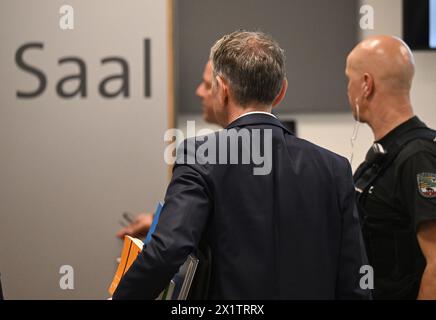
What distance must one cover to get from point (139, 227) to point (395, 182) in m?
1.27

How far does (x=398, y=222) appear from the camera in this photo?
6.39ft

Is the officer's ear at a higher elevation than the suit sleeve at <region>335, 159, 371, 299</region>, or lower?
higher

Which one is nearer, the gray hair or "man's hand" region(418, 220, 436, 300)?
the gray hair

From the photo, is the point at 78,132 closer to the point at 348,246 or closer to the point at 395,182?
the point at 395,182

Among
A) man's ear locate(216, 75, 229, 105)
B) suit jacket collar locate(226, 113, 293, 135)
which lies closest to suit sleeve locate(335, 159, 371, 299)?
suit jacket collar locate(226, 113, 293, 135)

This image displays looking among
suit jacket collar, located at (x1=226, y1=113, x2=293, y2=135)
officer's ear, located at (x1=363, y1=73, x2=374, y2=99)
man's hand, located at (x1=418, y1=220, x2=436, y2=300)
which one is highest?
officer's ear, located at (x1=363, y1=73, x2=374, y2=99)

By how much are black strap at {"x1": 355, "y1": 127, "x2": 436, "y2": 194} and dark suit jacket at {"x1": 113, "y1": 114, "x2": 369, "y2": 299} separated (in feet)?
1.92

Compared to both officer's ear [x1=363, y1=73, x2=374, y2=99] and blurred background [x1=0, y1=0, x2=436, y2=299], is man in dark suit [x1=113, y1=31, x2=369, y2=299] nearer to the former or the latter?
officer's ear [x1=363, y1=73, x2=374, y2=99]

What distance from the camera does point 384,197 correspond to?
1967mm

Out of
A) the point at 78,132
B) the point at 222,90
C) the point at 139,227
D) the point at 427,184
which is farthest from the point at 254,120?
the point at 78,132

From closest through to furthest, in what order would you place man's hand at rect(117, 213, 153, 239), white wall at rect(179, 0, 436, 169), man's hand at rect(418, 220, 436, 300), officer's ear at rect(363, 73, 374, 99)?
man's hand at rect(418, 220, 436, 300) → officer's ear at rect(363, 73, 374, 99) → man's hand at rect(117, 213, 153, 239) → white wall at rect(179, 0, 436, 169)

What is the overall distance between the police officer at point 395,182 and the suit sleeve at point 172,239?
808mm

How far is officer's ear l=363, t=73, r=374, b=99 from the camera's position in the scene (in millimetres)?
2176

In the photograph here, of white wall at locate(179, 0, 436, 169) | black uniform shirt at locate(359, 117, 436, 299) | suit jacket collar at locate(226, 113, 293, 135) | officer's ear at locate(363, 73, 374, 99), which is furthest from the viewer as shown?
white wall at locate(179, 0, 436, 169)
